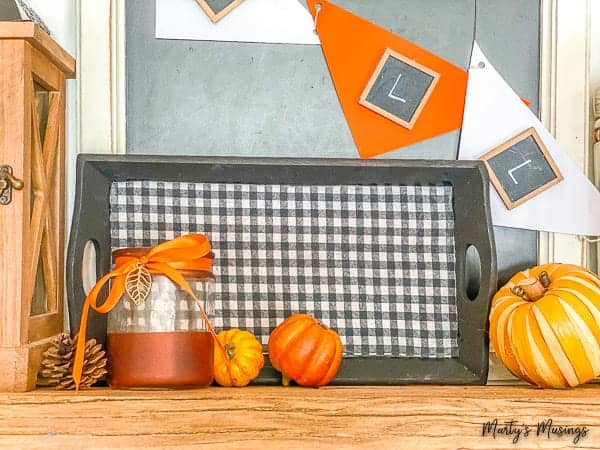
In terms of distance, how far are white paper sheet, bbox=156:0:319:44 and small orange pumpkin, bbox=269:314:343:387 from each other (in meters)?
0.46

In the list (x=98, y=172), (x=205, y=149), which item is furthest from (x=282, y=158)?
(x=98, y=172)

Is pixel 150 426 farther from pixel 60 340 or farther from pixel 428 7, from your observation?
pixel 428 7

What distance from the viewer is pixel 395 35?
1365 mm

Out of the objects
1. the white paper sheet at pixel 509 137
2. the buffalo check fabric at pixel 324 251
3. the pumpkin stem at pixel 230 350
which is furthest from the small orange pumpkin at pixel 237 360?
the white paper sheet at pixel 509 137

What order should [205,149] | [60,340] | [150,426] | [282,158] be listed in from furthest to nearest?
[205,149] → [282,158] → [60,340] → [150,426]

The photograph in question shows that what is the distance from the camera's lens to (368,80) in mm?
1358

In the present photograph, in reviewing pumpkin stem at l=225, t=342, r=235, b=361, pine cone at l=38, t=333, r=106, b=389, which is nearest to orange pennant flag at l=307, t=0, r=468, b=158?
pumpkin stem at l=225, t=342, r=235, b=361

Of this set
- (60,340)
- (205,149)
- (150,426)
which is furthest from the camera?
(205,149)

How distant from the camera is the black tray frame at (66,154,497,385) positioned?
4.02ft

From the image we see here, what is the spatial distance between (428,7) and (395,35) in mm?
70

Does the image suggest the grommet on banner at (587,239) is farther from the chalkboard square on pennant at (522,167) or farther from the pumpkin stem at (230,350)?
the pumpkin stem at (230,350)

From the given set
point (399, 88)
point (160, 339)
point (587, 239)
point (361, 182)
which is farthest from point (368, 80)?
point (160, 339)

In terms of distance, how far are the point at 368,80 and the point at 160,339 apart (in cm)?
54

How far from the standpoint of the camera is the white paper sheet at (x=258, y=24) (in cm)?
135
